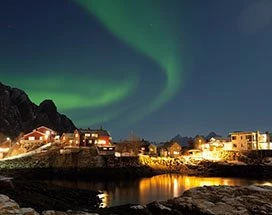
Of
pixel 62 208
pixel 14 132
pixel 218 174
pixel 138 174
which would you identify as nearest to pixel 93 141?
pixel 138 174

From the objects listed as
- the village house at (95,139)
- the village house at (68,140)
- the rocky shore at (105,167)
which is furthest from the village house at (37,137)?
the rocky shore at (105,167)

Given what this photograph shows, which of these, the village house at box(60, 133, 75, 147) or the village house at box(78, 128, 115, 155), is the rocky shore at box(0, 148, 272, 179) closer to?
the village house at box(78, 128, 115, 155)

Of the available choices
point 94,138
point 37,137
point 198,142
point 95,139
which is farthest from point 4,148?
point 198,142

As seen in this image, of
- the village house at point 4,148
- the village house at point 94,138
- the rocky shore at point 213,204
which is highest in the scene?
the village house at point 94,138

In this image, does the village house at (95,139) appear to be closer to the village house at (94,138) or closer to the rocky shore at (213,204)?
the village house at (94,138)

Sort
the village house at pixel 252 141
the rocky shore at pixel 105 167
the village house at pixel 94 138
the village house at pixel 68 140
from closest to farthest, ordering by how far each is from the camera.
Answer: the rocky shore at pixel 105 167, the village house at pixel 68 140, the village house at pixel 94 138, the village house at pixel 252 141

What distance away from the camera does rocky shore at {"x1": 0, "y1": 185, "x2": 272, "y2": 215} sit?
3234 centimetres

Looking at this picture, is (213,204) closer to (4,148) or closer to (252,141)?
(252,141)

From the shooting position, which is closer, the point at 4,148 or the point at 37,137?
the point at 37,137

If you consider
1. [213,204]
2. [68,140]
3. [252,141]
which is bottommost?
[213,204]

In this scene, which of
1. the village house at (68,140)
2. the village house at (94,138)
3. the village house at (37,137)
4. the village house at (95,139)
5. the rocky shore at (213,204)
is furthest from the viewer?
the village house at (37,137)

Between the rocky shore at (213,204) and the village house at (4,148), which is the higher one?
the village house at (4,148)

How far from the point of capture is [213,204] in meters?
35.1

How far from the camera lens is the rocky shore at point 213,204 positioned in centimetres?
3234
